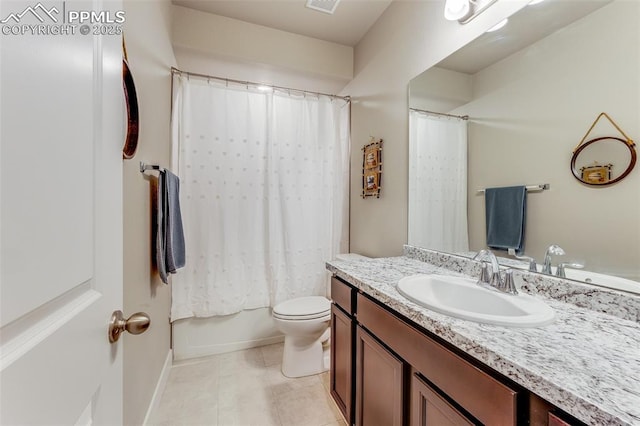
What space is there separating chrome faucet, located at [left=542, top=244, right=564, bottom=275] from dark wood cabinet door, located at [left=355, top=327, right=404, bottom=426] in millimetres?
670

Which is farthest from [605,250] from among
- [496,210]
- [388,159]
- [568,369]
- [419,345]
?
[388,159]

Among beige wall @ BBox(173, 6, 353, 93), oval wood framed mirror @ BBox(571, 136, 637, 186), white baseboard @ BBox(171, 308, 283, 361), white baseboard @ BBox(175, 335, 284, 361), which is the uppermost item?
beige wall @ BBox(173, 6, 353, 93)

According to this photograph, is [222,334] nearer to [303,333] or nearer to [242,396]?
[242,396]

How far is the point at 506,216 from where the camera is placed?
1.22m

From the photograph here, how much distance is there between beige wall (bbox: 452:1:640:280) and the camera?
2.79 feet

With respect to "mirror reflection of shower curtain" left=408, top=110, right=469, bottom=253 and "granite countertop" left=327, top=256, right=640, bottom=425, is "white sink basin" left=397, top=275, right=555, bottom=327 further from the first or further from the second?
"mirror reflection of shower curtain" left=408, top=110, right=469, bottom=253

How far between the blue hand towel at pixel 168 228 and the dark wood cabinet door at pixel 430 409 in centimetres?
136

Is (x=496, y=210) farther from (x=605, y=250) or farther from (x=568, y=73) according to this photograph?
(x=568, y=73)

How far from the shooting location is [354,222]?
2.50m

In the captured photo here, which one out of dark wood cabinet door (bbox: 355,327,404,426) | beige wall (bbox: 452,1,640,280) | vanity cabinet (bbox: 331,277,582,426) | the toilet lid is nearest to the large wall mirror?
beige wall (bbox: 452,1,640,280)

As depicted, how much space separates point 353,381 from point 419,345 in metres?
0.64

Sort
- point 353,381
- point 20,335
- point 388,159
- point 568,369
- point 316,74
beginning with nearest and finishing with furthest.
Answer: point 20,335, point 568,369, point 353,381, point 388,159, point 316,74

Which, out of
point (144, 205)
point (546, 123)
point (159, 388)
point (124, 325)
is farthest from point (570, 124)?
point (159, 388)

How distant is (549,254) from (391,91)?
146 centimetres
